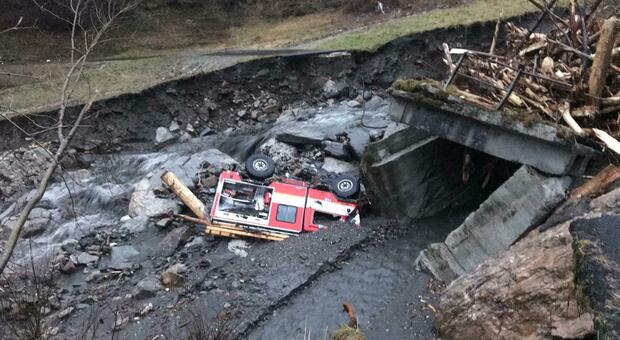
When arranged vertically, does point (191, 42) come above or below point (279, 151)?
below

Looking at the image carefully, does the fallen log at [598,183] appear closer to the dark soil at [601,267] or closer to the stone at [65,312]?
the dark soil at [601,267]

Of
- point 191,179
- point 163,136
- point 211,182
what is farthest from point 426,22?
point 191,179

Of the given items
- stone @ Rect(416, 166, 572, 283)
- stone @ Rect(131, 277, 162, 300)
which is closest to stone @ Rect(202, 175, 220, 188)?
stone @ Rect(131, 277, 162, 300)

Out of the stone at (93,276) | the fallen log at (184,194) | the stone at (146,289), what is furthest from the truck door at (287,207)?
the stone at (93,276)

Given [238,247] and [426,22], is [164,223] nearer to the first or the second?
[238,247]

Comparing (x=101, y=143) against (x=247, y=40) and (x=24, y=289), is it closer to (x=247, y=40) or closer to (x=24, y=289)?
(x=24, y=289)

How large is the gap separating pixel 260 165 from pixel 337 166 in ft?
5.97

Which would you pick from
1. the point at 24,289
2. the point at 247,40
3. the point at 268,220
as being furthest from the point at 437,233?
the point at 247,40

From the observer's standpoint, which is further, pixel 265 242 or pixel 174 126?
pixel 174 126

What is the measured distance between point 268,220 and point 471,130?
403 centimetres

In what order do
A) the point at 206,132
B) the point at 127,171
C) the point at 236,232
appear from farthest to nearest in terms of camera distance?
the point at 206,132 → the point at 127,171 → the point at 236,232

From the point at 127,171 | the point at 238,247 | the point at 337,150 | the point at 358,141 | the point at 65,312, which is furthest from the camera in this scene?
the point at 127,171

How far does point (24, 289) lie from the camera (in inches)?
353

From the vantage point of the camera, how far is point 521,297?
685cm
